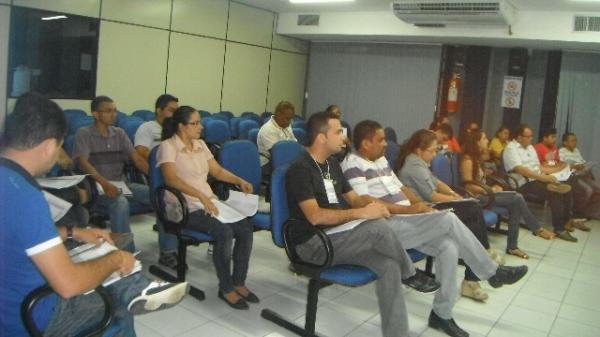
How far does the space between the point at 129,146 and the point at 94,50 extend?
9.68 feet

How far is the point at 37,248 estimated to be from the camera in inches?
55.9

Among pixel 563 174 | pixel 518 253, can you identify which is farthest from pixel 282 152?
pixel 563 174

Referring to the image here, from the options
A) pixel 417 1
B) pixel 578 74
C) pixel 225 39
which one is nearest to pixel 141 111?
pixel 225 39

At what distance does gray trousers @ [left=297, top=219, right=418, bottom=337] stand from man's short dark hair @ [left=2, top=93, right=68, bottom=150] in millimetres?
1458

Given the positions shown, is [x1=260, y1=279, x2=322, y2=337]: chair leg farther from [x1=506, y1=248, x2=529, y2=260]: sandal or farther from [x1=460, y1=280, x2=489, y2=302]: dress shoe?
[x1=506, y1=248, x2=529, y2=260]: sandal

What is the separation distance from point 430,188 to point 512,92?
551 centimetres

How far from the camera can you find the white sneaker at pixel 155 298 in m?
1.87

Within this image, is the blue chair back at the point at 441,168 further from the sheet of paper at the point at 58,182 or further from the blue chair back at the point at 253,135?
the sheet of paper at the point at 58,182

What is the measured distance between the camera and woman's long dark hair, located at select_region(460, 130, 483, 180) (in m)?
4.69

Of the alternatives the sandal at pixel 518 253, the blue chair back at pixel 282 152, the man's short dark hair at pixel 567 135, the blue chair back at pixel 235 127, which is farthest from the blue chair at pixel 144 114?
the man's short dark hair at pixel 567 135

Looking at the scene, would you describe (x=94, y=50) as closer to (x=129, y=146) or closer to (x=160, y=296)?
(x=129, y=146)

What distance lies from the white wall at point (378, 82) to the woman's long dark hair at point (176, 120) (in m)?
6.13

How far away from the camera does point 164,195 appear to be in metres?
3.24

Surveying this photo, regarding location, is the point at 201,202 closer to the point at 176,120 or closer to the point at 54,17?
the point at 176,120
